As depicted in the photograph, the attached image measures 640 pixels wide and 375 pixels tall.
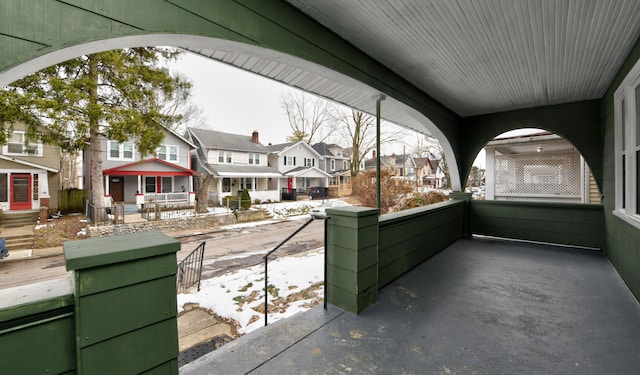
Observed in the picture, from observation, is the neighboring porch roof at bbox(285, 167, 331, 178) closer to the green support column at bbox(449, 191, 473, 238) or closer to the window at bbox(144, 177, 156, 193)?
the window at bbox(144, 177, 156, 193)

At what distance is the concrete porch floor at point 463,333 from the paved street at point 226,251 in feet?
14.3

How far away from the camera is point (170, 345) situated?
1203mm

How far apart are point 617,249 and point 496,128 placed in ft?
8.37

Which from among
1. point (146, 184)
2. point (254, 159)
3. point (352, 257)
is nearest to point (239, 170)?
point (254, 159)

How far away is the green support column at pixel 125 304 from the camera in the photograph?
3.24ft

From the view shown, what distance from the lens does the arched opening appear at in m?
6.56

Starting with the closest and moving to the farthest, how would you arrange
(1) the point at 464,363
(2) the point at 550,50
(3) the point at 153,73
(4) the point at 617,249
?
(1) the point at 464,363 → (2) the point at 550,50 → (4) the point at 617,249 → (3) the point at 153,73

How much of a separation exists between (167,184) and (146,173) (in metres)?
1.58

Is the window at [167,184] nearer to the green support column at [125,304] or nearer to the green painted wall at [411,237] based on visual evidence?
the green painted wall at [411,237]

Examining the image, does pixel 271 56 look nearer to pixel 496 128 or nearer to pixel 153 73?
pixel 496 128

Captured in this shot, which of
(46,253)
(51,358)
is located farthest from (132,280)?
(46,253)

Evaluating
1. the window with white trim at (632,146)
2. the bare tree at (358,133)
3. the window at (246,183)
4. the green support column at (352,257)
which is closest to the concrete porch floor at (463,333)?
the green support column at (352,257)

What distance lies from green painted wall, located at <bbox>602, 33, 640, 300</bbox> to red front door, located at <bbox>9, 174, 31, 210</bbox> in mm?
16711

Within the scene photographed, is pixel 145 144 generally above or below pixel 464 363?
above
